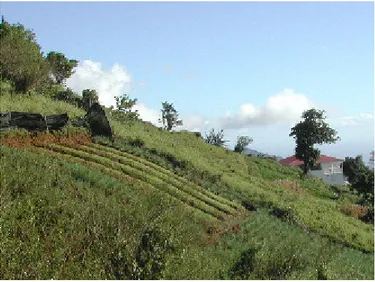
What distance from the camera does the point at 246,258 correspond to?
13.6 m

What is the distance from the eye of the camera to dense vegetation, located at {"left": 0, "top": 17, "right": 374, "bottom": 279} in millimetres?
10031

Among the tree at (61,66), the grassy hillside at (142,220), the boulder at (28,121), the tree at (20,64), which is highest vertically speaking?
the tree at (61,66)

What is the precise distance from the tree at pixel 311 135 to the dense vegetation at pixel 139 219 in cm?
2791

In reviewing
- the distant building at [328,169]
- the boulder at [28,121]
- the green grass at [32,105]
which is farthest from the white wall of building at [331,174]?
the boulder at [28,121]

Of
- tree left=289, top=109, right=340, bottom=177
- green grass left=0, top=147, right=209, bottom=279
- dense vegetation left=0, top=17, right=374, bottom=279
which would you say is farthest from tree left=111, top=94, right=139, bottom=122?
tree left=289, top=109, right=340, bottom=177

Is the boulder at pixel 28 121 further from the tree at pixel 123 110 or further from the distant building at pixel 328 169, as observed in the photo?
the distant building at pixel 328 169

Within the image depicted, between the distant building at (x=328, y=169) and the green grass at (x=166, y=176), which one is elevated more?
the distant building at (x=328, y=169)

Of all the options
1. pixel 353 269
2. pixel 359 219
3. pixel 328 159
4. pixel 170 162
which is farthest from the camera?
pixel 328 159

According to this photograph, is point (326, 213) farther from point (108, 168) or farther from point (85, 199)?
point (85, 199)

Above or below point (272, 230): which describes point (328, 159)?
above

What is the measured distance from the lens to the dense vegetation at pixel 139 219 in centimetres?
1003

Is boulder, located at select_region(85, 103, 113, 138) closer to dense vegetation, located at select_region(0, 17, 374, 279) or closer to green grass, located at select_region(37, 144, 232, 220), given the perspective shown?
dense vegetation, located at select_region(0, 17, 374, 279)

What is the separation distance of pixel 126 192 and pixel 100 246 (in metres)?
6.80

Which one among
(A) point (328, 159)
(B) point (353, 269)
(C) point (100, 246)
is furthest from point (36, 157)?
(A) point (328, 159)
